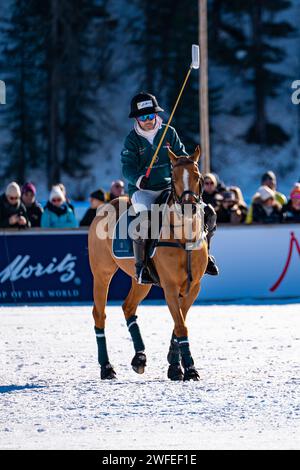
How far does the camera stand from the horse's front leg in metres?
10.3

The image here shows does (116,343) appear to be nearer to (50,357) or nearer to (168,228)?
(50,357)

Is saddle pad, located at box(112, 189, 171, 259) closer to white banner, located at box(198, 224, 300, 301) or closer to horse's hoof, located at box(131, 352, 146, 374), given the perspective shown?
horse's hoof, located at box(131, 352, 146, 374)

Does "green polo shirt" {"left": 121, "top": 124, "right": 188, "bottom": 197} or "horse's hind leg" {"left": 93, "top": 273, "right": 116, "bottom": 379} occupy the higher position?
"green polo shirt" {"left": 121, "top": 124, "right": 188, "bottom": 197}

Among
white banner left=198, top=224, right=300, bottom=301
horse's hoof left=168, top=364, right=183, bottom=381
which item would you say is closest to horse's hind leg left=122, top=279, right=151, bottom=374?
horse's hoof left=168, top=364, right=183, bottom=381

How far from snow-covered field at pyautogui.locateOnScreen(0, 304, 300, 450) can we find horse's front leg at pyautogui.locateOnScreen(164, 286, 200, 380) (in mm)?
143

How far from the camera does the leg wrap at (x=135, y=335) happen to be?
11062 millimetres

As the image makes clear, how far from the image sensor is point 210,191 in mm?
19344

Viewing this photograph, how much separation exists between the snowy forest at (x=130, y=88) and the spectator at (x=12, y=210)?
26.0 m

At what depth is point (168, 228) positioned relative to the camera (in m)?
10.5

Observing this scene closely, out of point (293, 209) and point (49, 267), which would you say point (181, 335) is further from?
point (293, 209)

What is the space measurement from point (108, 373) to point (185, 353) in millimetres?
853

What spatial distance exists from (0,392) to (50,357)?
7.96 ft

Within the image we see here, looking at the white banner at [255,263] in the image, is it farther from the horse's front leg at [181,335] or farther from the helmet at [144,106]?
the horse's front leg at [181,335]

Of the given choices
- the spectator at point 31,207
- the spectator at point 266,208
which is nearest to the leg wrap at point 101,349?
the spectator at point 266,208
